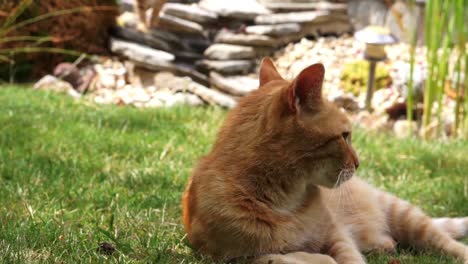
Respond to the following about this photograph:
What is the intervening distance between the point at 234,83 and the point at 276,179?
19.4 ft

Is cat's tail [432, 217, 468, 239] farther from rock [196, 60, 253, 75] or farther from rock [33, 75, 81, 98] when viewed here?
rock [196, 60, 253, 75]

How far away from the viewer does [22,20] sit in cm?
847

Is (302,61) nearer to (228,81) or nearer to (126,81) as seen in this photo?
(228,81)

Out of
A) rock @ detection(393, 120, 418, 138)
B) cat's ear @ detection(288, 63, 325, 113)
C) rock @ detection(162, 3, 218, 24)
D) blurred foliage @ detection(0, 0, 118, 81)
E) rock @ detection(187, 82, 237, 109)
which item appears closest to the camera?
cat's ear @ detection(288, 63, 325, 113)

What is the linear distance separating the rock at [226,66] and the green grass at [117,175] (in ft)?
7.47

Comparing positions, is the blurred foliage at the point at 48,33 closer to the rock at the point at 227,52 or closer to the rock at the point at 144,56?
the rock at the point at 144,56

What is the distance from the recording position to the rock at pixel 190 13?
31.3 ft

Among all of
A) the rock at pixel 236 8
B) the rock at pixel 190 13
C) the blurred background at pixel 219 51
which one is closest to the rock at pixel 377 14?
the blurred background at pixel 219 51

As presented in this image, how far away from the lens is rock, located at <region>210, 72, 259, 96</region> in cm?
846

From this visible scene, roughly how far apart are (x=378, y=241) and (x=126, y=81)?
6058mm

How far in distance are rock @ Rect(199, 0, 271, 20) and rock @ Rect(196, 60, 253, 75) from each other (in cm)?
90

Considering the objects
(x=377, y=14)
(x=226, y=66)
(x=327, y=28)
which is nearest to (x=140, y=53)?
(x=226, y=66)

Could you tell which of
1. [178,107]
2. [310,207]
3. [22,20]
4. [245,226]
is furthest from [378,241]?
[22,20]

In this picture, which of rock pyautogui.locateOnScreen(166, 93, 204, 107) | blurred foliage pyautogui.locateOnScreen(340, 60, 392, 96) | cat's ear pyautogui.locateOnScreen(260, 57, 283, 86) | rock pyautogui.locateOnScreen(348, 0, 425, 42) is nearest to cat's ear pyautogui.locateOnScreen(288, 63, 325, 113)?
cat's ear pyautogui.locateOnScreen(260, 57, 283, 86)
